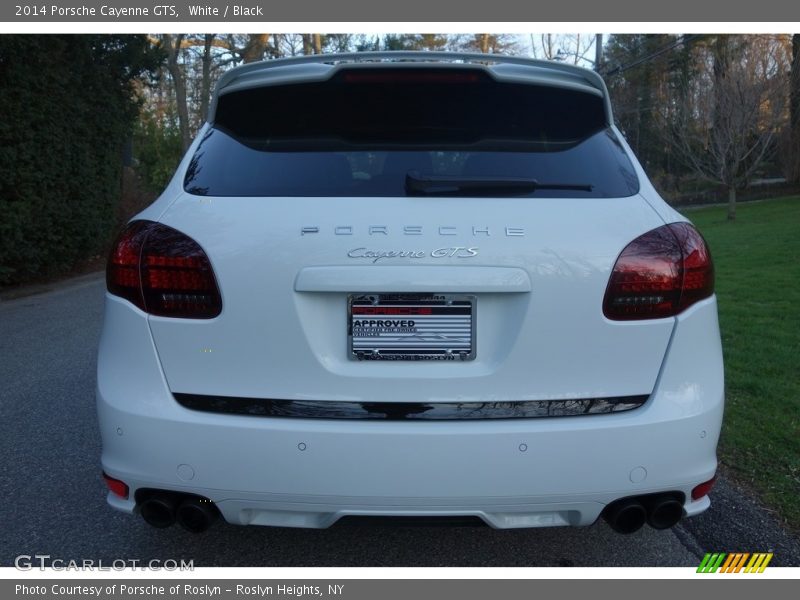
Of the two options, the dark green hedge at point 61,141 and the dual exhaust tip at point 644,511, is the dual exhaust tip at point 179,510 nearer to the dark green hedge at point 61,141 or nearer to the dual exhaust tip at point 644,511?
the dual exhaust tip at point 644,511

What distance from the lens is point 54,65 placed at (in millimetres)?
10719

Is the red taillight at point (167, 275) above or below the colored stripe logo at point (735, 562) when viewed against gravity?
above

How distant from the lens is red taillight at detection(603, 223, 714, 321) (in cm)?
222

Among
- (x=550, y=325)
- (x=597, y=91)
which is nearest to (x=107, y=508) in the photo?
(x=550, y=325)

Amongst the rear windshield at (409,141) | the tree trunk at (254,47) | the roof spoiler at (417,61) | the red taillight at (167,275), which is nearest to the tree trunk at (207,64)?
the tree trunk at (254,47)

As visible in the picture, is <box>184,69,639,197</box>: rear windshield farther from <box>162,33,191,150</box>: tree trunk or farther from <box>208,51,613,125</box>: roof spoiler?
<box>162,33,191,150</box>: tree trunk

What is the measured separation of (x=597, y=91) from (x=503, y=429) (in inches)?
54.8

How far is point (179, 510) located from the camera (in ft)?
7.72

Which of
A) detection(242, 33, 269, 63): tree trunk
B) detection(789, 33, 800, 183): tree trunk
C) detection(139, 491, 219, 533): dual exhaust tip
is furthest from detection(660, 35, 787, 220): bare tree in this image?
detection(139, 491, 219, 533): dual exhaust tip

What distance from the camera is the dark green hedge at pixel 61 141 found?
9805 mm

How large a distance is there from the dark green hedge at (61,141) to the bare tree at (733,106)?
66.9 feet

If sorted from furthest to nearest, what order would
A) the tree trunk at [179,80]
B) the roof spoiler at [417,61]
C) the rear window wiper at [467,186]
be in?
the tree trunk at [179,80] < the roof spoiler at [417,61] < the rear window wiper at [467,186]

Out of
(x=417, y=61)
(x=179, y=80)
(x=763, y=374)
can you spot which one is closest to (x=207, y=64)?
(x=179, y=80)

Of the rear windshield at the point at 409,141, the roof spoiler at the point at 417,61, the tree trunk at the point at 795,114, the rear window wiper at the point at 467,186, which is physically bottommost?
the tree trunk at the point at 795,114
